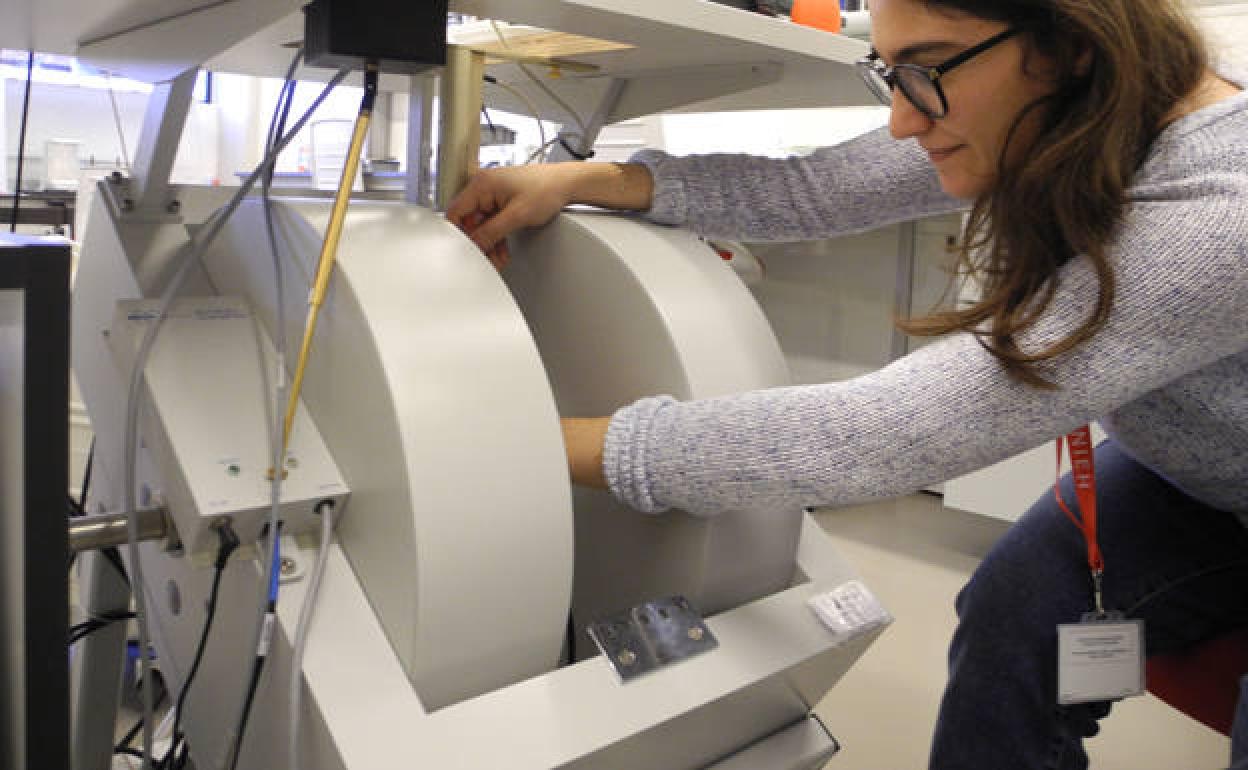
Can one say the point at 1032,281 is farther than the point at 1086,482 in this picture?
No

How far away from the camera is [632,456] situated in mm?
719

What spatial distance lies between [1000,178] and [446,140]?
48cm

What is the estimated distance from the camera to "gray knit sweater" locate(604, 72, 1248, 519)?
610 mm

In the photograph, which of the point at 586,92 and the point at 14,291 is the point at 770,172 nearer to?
the point at 586,92

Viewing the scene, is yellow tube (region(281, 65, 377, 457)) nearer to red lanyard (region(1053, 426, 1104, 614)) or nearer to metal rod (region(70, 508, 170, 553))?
metal rod (region(70, 508, 170, 553))

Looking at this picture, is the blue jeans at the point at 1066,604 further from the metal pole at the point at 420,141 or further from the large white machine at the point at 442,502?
the metal pole at the point at 420,141

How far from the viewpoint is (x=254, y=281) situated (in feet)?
2.53

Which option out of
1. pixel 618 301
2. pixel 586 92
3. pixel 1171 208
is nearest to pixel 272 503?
pixel 618 301

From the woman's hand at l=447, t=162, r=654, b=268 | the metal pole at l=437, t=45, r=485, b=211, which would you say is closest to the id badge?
the woman's hand at l=447, t=162, r=654, b=268

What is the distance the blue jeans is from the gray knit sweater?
17 cm

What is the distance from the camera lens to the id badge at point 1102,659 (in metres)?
0.87

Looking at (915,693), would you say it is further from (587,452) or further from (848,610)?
(587,452)

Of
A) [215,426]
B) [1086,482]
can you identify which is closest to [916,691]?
[1086,482]

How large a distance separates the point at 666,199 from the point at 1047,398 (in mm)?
415
